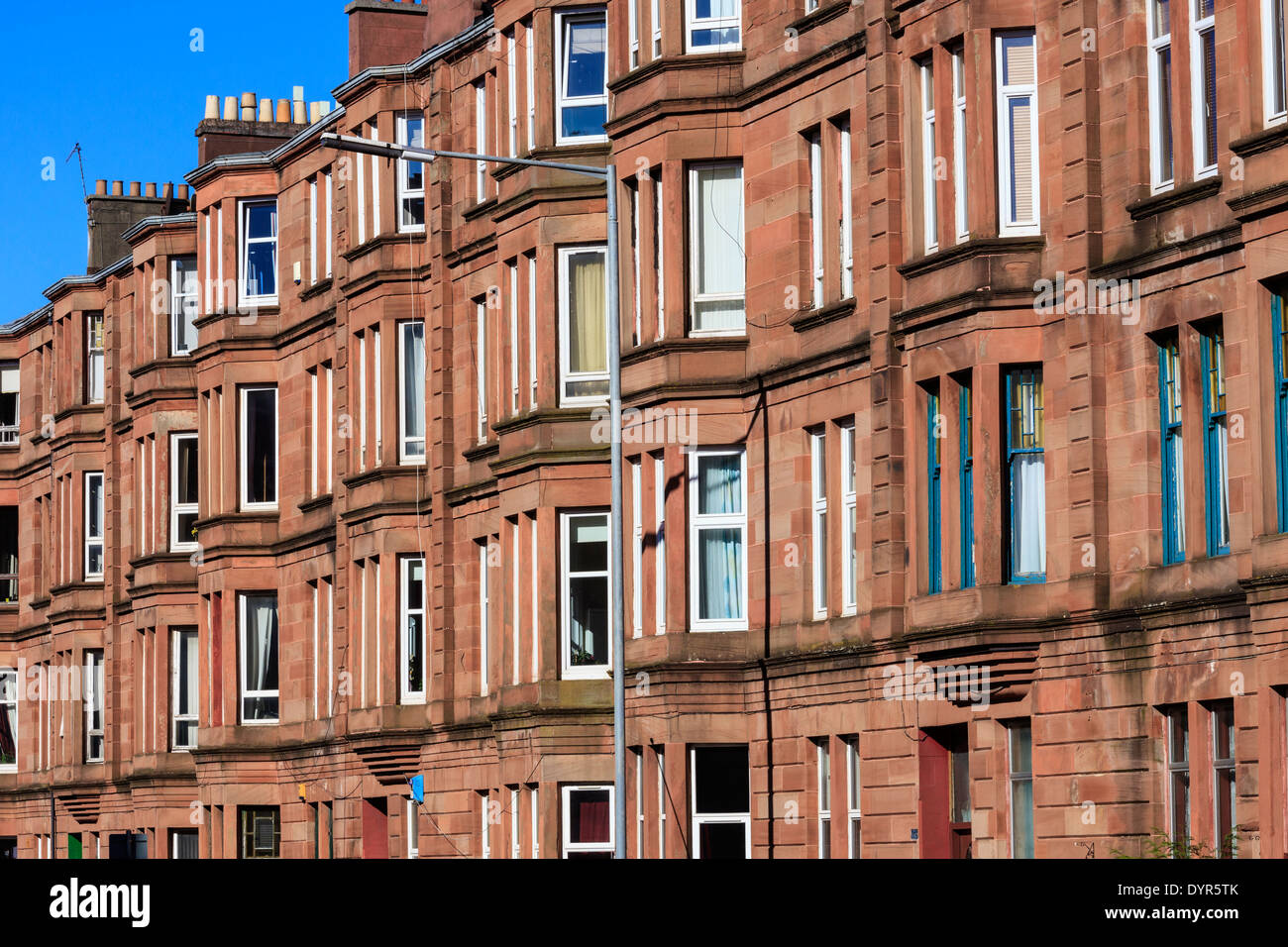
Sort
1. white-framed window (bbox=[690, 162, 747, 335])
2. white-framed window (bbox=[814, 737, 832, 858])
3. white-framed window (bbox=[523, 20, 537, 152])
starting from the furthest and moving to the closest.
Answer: white-framed window (bbox=[523, 20, 537, 152]) → white-framed window (bbox=[690, 162, 747, 335]) → white-framed window (bbox=[814, 737, 832, 858])

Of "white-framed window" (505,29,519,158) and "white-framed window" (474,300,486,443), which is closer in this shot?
"white-framed window" (505,29,519,158)

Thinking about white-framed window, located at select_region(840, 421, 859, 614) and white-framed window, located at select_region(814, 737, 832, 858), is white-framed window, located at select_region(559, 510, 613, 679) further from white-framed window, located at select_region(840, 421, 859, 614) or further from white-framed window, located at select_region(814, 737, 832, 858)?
white-framed window, located at select_region(840, 421, 859, 614)

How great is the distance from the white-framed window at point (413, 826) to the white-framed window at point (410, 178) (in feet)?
34.8

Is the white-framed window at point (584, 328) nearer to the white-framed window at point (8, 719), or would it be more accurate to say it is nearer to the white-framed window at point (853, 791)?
the white-framed window at point (853, 791)

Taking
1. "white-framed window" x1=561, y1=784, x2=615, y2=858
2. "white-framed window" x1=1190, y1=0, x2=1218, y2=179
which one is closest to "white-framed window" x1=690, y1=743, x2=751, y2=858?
"white-framed window" x1=561, y1=784, x2=615, y2=858

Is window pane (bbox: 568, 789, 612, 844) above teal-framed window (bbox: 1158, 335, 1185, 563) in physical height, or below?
below

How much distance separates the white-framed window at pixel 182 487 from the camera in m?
55.4

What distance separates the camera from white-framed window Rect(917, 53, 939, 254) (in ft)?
93.2

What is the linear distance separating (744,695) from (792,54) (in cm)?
868

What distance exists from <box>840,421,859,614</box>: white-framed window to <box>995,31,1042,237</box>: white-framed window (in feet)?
15.6

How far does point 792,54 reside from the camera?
3203cm

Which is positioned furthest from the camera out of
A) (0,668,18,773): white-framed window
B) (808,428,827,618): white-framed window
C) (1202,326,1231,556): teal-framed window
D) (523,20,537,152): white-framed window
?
(0,668,18,773): white-framed window

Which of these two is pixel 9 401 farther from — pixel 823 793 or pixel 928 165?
pixel 928 165
